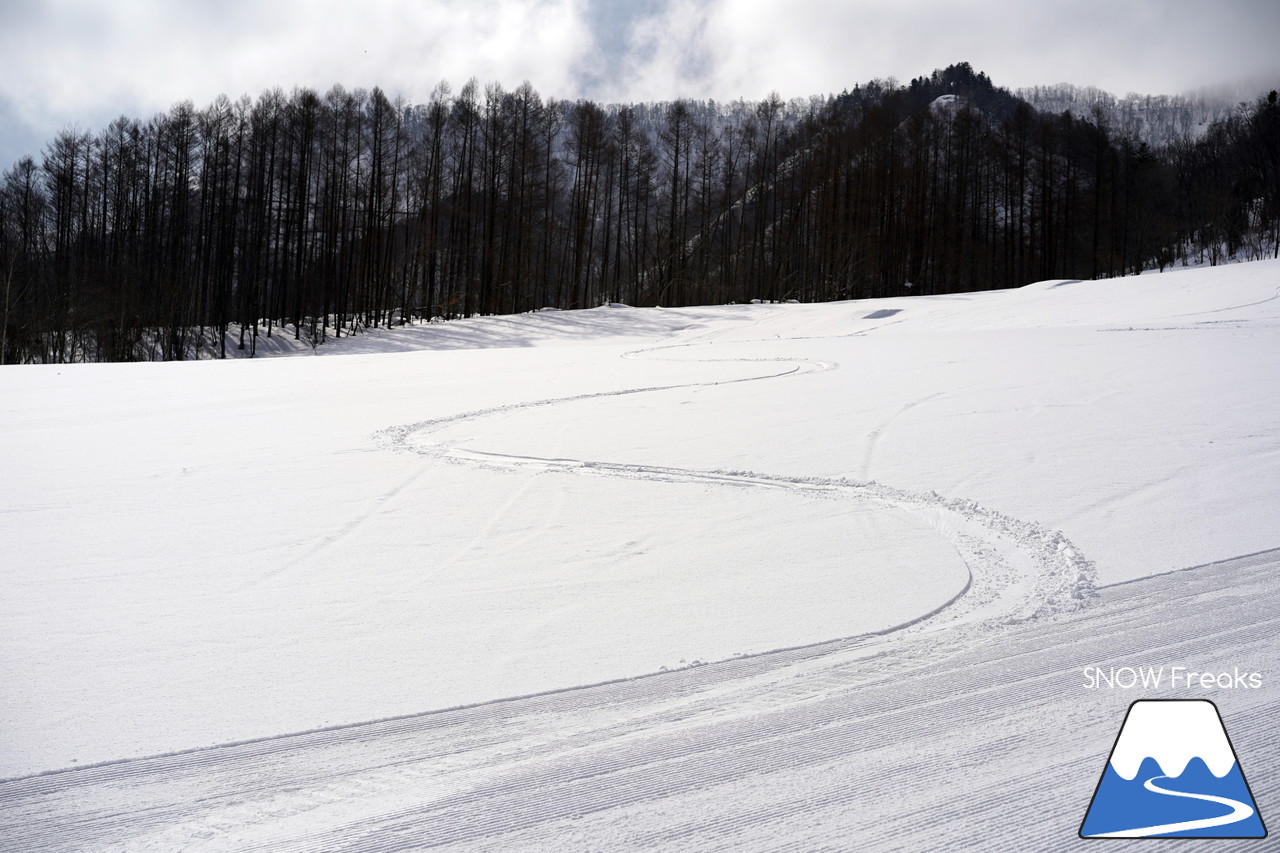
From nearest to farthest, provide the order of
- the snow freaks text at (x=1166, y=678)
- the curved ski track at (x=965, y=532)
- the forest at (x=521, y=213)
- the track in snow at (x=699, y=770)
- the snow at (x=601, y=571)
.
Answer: the track in snow at (x=699, y=770) < the snow at (x=601, y=571) < the snow freaks text at (x=1166, y=678) < the curved ski track at (x=965, y=532) < the forest at (x=521, y=213)

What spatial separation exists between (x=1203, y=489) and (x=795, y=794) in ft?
12.0

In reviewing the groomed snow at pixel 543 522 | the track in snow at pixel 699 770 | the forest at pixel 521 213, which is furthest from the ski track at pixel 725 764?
the forest at pixel 521 213

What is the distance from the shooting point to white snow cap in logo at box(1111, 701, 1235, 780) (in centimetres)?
195

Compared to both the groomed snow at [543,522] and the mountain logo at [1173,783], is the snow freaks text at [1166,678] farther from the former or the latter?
the groomed snow at [543,522]

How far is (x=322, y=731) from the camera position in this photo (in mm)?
2131

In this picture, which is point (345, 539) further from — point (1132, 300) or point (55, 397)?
point (1132, 300)

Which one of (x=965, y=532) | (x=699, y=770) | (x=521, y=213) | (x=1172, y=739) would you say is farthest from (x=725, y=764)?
(x=521, y=213)

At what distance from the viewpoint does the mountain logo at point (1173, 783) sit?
5.70 feet

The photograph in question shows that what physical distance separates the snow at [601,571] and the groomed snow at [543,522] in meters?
0.02

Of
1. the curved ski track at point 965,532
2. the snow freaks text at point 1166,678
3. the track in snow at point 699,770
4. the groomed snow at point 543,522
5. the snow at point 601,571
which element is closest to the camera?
the track in snow at point 699,770

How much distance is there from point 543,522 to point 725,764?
2170 millimetres

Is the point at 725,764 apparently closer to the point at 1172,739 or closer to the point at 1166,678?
the point at 1172,739

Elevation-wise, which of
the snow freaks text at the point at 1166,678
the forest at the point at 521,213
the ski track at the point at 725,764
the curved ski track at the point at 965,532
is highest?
the forest at the point at 521,213

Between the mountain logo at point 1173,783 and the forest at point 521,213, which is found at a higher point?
the forest at point 521,213
